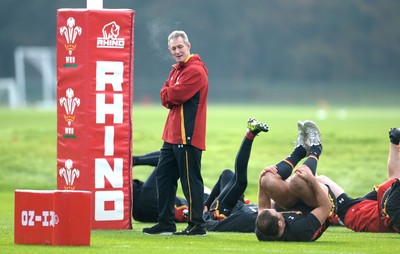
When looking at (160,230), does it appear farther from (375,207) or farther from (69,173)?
(375,207)

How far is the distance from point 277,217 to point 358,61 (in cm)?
7094

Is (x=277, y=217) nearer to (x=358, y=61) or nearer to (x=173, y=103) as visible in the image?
(x=173, y=103)

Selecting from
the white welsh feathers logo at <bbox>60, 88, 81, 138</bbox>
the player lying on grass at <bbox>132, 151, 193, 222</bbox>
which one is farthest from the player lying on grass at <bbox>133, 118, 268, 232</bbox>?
the white welsh feathers logo at <bbox>60, 88, 81, 138</bbox>

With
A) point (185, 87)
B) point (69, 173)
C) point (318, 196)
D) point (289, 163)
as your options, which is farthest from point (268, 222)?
point (69, 173)

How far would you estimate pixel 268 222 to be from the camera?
9.60 metres

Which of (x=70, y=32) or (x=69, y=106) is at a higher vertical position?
(x=70, y=32)

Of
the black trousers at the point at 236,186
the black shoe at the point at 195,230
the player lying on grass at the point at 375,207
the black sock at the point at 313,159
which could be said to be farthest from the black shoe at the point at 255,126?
the black shoe at the point at 195,230

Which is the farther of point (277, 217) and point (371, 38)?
point (371, 38)

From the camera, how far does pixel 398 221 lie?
10562mm

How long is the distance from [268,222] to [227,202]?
1908 millimetres

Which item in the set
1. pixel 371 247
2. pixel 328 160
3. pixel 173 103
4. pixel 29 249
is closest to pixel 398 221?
pixel 371 247

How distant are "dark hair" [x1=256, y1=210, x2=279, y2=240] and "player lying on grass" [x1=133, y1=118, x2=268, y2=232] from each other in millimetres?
1460

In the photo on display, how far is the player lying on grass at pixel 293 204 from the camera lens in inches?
381

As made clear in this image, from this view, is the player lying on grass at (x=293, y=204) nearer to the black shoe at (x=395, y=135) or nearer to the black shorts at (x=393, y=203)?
the black shorts at (x=393, y=203)
